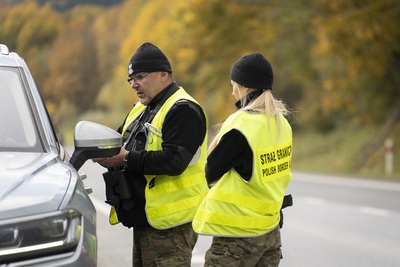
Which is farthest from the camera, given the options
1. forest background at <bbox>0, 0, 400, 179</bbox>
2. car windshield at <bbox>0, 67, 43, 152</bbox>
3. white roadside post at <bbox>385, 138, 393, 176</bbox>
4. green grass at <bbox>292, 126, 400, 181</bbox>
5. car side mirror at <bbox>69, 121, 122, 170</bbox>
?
green grass at <bbox>292, 126, 400, 181</bbox>

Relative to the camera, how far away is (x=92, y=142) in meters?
3.96

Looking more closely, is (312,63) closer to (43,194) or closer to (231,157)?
(231,157)

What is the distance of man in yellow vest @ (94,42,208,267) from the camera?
4.53 m

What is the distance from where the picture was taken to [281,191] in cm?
449

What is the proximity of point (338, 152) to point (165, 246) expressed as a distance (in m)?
26.0

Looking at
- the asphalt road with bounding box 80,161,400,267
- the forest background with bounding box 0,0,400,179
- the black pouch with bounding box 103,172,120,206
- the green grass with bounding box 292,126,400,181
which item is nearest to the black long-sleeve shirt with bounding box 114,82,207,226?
the black pouch with bounding box 103,172,120,206

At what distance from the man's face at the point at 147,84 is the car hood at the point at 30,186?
3.46 ft

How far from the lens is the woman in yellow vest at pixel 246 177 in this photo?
4.29 metres

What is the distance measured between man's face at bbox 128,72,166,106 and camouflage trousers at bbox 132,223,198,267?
27.7 inches

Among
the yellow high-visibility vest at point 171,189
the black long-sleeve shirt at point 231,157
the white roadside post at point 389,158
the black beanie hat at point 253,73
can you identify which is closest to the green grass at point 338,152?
the white roadside post at point 389,158

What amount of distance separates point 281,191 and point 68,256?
4.96 feet

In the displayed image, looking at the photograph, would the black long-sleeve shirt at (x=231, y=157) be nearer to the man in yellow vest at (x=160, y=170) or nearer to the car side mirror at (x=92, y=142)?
the man in yellow vest at (x=160, y=170)

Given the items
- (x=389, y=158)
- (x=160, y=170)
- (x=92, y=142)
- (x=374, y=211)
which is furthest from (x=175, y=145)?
(x=389, y=158)

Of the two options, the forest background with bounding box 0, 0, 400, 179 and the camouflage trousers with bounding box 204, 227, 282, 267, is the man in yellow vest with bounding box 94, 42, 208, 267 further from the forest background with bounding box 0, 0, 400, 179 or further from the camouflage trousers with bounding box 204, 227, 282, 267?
the forest background with bounding box 0, 0, 400, 179
